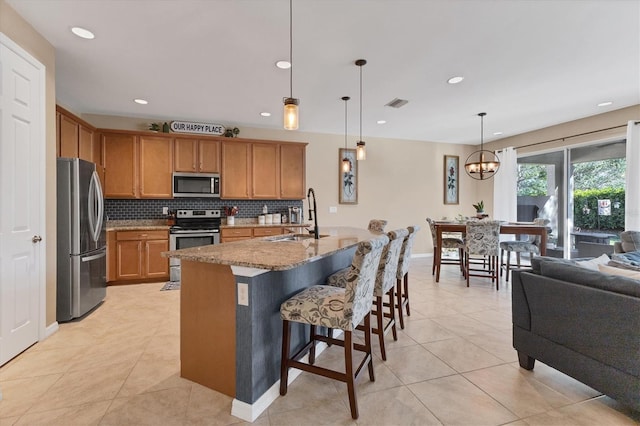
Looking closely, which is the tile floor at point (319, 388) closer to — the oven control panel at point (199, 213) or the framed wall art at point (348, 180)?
the oven control panel at point (199, 213)

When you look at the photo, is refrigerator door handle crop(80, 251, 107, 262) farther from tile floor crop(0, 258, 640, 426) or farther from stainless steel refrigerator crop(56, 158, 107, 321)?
tile floor crop(0, 258, 640, 426)

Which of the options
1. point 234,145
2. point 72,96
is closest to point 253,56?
point 234,145

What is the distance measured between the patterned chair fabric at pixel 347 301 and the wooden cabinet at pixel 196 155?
3819 mm

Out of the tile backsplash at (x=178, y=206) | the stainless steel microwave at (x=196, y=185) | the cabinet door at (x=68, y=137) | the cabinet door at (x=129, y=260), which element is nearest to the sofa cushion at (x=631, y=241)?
the tile backsplash at (x=178, y=206)

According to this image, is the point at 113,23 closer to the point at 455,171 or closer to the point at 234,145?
the point at 234,145

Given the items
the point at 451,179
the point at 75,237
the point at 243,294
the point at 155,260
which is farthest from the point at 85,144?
the point at 451,179

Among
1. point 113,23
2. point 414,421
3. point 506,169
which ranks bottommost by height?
point 414,421

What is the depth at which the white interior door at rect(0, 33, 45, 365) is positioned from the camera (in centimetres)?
218

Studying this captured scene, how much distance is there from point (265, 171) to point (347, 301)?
13.2 ft

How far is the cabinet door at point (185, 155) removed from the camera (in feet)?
15.8

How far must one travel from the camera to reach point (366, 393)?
6.07ft

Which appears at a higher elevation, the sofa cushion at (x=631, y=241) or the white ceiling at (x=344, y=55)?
the white ceiling at (x=344, y=55)

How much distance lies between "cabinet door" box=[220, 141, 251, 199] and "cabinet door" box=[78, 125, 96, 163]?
1.82 m

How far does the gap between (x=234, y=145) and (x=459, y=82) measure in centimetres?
352
